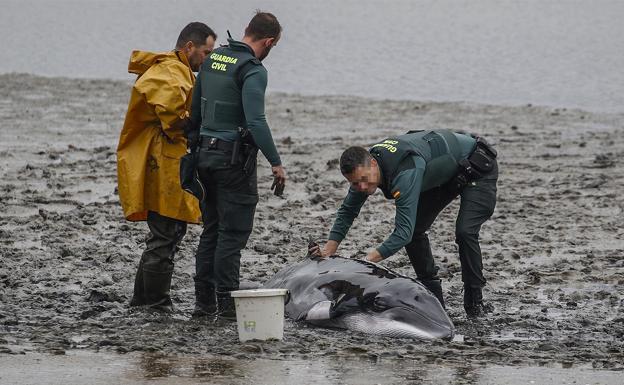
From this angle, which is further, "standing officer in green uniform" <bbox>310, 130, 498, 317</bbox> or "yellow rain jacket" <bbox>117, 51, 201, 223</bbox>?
"yellow rain jacket" <bbox>117, 51, 201, 223</bbox>

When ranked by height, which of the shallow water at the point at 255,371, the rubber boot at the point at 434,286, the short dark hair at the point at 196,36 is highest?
the short dark hair at the point at 196,36

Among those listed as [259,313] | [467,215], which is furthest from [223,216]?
[467,215]

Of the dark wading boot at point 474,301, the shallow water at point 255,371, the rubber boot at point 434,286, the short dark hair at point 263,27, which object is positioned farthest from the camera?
the rubber boot at point 434,286

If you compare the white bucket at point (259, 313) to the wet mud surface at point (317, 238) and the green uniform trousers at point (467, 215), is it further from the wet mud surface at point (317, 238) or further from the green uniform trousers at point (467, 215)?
the green uniform trousers at point (467, 215)

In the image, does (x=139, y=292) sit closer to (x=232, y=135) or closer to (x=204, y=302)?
(x=204, y=302)

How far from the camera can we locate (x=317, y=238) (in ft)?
35.9

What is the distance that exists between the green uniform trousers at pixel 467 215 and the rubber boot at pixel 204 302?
143 centimetres

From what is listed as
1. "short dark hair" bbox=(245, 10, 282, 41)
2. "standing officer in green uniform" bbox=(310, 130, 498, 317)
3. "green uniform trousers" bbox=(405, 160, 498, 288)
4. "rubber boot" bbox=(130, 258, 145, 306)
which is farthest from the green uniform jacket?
"rubber boot" bbox=(130, 258, 145, 306)

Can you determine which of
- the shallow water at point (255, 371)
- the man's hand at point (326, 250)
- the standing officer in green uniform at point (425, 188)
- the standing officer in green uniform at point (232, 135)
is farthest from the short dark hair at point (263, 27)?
the shallow water at point (255, 371)

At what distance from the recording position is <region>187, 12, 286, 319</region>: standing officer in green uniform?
7531 mm

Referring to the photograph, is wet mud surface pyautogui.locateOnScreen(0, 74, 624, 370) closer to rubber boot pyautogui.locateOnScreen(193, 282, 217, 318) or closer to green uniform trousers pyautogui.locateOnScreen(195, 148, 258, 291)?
rubber boot pyautogui.locateOnScreen(193, 282, 217, 318)

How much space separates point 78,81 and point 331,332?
51.0 ft

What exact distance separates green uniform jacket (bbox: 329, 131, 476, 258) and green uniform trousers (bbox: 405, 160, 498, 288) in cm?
29

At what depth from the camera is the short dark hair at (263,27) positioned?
764 cm
